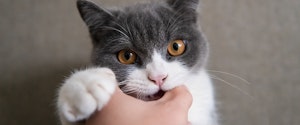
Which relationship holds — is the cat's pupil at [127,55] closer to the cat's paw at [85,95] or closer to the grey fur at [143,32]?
the grey fur at [143,32]

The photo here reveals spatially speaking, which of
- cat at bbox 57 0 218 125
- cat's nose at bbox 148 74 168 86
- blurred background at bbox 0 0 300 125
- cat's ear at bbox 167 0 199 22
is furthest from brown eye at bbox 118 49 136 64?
blurred background at bbox 0 0 300 125

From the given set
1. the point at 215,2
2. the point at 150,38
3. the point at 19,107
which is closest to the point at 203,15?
the point at 215,2

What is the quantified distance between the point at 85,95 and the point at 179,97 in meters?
0.29

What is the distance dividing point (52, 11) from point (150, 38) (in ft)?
2.27

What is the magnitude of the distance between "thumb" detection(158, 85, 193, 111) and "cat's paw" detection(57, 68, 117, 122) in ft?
0.62

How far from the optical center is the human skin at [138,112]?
2.46 ft

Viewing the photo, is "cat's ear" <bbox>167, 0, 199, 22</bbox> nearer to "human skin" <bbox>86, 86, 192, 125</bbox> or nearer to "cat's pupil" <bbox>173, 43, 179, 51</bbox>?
"cat's pupil" <bbox>173, 43, 179, 51</bbox>

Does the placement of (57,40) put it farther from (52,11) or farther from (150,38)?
(150,38)

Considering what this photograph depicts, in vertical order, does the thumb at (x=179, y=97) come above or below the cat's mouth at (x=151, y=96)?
above

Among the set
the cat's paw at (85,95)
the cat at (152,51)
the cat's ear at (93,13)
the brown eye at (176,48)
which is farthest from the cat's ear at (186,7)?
the cat's paw at (85,95)

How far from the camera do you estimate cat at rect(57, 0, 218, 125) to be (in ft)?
2.93

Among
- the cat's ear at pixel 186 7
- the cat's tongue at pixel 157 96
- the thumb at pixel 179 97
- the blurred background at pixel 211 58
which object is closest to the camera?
the thumb at pixel 179 97

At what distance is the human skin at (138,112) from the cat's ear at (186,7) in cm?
37

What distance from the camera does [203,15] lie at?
4.71 feet
